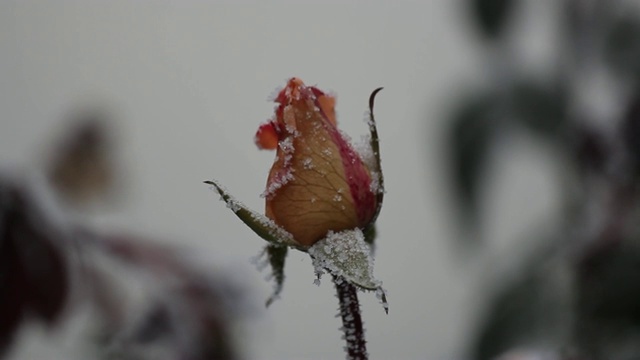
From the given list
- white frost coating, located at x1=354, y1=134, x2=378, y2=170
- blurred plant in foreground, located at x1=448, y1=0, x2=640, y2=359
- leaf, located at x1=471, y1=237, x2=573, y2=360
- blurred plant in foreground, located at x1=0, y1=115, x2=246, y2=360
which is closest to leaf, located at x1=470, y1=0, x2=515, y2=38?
blurred plant in foreground, located at x1=448, y1=0, x2=640, y2=359

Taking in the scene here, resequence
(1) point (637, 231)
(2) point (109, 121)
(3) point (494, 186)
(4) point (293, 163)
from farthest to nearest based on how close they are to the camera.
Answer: (3) point (494, 186) < (2) point (109, 121) < (1) point (637, 231) < (4) point (293, 163)

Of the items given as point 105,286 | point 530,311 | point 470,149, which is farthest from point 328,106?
point 470,149

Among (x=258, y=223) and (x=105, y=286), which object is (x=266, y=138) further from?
(x=105, y=286)

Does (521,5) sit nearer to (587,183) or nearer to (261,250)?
(587,183)

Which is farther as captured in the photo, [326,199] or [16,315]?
[16,315]

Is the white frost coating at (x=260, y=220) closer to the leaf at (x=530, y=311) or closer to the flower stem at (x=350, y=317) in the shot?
the flower stem at (x=350, y=317)

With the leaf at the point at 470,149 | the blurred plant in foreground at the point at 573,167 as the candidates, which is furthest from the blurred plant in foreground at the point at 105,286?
the leaf at the point at 470,149

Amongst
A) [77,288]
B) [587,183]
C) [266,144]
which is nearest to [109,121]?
[77,288]
